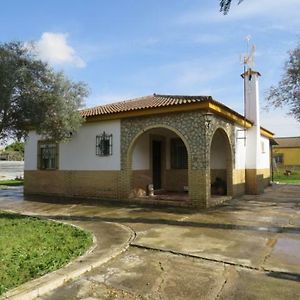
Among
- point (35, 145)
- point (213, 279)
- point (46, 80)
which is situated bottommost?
point (213, 279)

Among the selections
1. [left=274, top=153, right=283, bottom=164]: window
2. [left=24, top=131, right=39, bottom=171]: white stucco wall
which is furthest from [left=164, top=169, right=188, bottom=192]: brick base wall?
[left=274, top=153, right=283, bottom=164]: window

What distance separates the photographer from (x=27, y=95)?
386 inches

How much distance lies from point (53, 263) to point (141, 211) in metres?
6.06

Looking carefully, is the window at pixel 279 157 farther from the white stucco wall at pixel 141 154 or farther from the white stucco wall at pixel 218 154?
the white stucco wall at pixel 141 154

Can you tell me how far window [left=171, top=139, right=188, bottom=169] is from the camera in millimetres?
16812

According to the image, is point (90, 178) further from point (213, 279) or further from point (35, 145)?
point (213, 279)

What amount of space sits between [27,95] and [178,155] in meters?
8.95

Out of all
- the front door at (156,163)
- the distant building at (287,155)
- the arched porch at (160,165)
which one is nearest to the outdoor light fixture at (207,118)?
the arched porch at (160,165)

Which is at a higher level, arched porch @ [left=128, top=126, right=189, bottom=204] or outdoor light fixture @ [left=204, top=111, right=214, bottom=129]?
outdoor light fixture @ [left=204, top=111, right=214, bottom=129]

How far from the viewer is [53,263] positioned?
547cm

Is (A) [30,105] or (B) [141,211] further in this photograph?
(B) [141,211]

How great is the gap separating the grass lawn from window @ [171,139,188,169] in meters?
8.69

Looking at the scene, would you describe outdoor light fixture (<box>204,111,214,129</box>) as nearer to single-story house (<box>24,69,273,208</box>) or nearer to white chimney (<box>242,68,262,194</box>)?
single-story house (<box>24,69,273,208</box>)

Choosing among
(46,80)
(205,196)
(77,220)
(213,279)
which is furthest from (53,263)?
(205,196)
